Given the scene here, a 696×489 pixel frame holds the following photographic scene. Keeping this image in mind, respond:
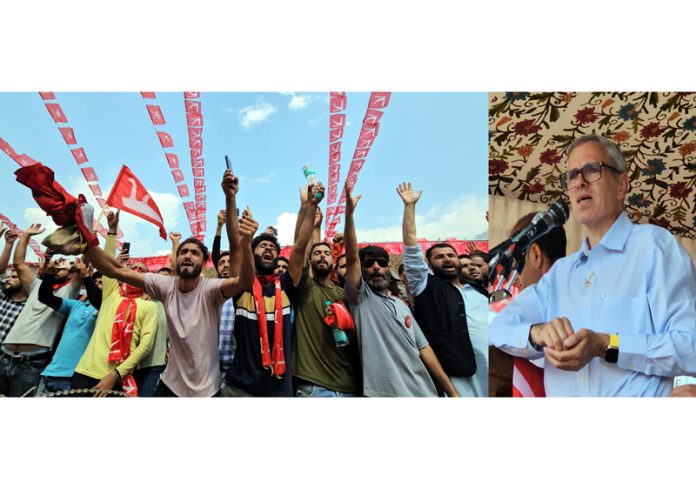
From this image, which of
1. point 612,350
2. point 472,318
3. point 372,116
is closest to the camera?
point 612,350

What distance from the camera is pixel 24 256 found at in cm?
462

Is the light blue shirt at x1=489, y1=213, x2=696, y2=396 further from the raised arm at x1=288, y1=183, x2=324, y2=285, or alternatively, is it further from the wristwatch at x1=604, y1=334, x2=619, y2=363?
the raised arm at x1=288, y1=183, x2=324, y2=285

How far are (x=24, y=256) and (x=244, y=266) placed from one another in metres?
2.14

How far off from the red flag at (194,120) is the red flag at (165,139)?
220mm

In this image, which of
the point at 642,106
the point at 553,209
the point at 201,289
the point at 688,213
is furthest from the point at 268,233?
the point at 688,213

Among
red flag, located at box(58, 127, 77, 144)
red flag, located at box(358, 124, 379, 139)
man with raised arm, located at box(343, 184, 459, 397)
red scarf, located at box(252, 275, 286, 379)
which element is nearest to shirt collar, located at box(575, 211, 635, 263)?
man with raised arm, located at box(343, 184, 459, 397)

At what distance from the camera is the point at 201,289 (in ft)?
13.3

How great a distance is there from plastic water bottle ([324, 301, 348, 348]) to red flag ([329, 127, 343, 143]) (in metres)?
1.32

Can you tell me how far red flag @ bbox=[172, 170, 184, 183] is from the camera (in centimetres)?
462

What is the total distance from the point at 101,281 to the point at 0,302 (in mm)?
950

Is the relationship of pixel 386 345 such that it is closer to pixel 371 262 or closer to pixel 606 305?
pixel 371 262

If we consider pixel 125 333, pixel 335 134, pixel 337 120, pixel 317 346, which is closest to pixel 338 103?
pixel 337 120

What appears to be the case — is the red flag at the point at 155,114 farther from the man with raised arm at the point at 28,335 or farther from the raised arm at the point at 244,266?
the man with raised arm at the point at 28,335

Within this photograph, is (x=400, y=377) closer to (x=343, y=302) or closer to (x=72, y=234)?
(x=343, y=302)
